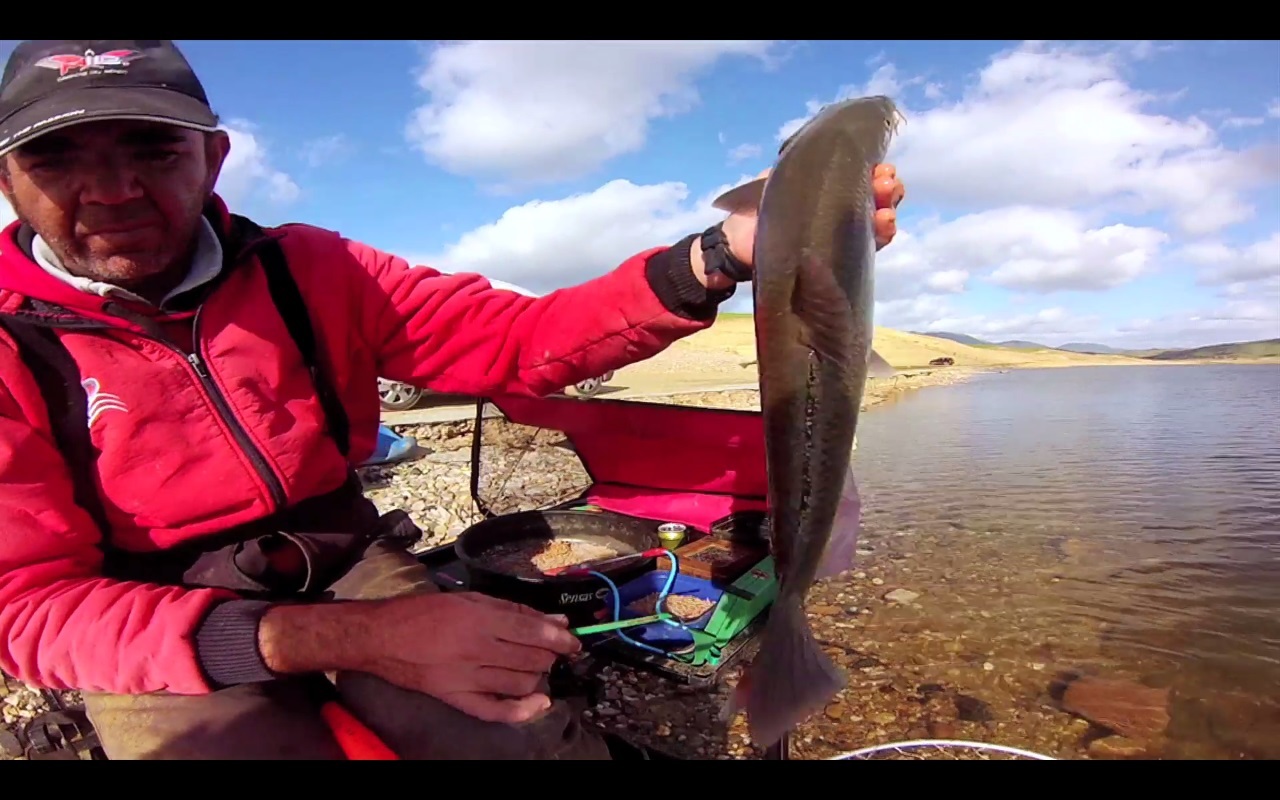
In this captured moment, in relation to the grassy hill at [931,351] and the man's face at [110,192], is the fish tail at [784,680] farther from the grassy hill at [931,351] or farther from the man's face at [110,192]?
the grassy hill at [931,351]

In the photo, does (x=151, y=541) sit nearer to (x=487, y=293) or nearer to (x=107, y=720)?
(x=107, y=720)

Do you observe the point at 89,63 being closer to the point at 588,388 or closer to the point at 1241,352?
the point at 588,388

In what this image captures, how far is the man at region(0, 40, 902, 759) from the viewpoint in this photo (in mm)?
2197

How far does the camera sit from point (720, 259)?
2.45m

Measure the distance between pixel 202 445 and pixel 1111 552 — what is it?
24.0ft

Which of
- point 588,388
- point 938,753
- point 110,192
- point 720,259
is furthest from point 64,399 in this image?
point 588,388

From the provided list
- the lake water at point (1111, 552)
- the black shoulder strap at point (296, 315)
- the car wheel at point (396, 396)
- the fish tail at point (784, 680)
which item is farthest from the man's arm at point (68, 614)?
the car wheel at point (396, 396)

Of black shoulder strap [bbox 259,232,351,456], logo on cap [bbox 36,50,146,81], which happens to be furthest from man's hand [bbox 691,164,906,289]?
logo on cap [bbox 36,50,146,81]

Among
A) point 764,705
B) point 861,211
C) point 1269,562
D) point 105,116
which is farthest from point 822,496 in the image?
point 1269,562

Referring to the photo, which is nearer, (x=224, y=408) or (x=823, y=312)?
(x=823, y=312)

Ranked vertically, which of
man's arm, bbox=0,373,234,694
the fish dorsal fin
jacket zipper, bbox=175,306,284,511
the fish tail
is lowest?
the fish tail

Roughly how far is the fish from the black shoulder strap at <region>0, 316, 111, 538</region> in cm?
222

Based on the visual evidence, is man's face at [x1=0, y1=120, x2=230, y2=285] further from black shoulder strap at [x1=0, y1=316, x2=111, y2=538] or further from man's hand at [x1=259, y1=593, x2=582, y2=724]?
man's hand at [x1=259, y1=593, x2=582, y2=724]

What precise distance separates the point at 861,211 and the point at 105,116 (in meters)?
2.27
